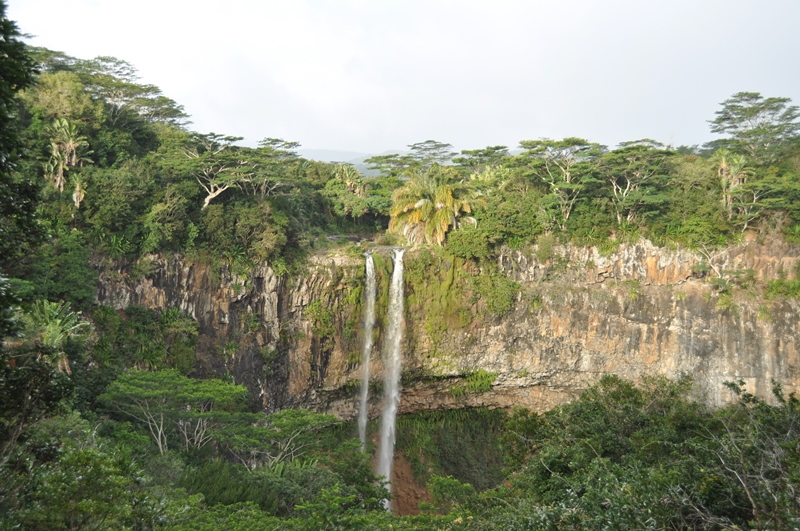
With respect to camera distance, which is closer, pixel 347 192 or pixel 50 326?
pixel 50 326

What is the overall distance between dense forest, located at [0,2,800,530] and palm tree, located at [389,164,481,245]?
0.31 ft

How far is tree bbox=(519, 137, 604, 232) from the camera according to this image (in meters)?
22.1

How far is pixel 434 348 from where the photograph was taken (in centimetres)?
2239

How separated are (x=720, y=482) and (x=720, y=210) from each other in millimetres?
18665

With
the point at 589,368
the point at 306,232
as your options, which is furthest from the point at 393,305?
the point at 589,368

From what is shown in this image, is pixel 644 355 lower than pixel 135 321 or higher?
lower

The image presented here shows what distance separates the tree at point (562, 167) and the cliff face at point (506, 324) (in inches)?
73.5

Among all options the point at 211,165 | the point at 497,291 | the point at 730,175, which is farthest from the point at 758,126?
the point at 211,165

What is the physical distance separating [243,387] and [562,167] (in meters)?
15.9

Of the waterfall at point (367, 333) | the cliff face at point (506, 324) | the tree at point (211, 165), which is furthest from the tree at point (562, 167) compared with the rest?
the tree at point (211, 165)

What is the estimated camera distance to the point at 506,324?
22281mm

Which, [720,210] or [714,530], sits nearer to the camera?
[714,530]

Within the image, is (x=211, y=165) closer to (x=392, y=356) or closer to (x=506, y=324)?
(x=392, y=356)

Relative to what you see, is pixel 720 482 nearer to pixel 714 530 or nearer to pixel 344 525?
pixel 714 530
